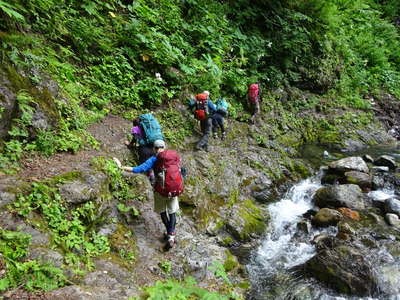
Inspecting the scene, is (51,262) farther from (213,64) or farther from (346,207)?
(213,64)

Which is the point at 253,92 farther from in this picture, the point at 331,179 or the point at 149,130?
the point at 149,130

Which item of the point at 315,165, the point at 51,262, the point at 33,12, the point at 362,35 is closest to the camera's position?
the point at 51,262

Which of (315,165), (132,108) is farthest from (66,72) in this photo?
(315,165)

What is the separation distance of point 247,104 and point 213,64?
2.76 meters

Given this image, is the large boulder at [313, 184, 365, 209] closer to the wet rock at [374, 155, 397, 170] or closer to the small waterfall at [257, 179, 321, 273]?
the small waterfall at [257, 179, 321, 273]

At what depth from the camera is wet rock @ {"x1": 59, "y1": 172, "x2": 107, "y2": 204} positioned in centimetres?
470

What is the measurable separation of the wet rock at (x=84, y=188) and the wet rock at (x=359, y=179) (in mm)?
8076

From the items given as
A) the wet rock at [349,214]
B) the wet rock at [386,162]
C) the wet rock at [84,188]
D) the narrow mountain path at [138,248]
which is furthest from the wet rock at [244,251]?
the wet rock at [386,162]

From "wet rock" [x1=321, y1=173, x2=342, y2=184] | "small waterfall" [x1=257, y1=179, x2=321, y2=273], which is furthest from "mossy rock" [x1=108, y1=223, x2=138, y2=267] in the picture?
"wet rock" [x1=321, y1=173, x2=342, y2=184]

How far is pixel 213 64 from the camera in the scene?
10.5 metres

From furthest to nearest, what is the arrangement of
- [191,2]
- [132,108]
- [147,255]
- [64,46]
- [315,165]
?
[191,2]
[315,165]
[132,108]
[64,46]
[147,255]

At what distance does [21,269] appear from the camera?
329 centimetres

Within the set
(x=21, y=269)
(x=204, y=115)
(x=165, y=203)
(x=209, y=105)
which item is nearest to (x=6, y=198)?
(x=21, y=269)

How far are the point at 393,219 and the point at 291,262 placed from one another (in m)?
3.41
